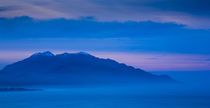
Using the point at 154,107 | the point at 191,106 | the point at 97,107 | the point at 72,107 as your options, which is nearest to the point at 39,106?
the point at 72,107

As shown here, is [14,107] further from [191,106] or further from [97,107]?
[191,106]

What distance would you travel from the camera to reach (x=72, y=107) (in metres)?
71.5

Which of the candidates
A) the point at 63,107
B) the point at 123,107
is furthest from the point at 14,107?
the point at 123,107

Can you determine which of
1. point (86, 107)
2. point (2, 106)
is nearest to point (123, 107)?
point (86, 107)

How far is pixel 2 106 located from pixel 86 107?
1530 centimetres

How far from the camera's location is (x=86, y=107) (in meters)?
70.7

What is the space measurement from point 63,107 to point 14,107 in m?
8.93

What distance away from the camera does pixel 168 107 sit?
71.2 m

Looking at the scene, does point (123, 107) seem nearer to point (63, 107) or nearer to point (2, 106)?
point (63, 107)

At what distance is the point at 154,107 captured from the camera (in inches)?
2756

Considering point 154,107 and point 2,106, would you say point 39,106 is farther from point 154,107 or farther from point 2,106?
point 154,107

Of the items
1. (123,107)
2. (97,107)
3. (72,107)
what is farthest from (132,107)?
(72,107)

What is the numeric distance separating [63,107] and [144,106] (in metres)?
15.5

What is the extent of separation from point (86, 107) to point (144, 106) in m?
11.3
